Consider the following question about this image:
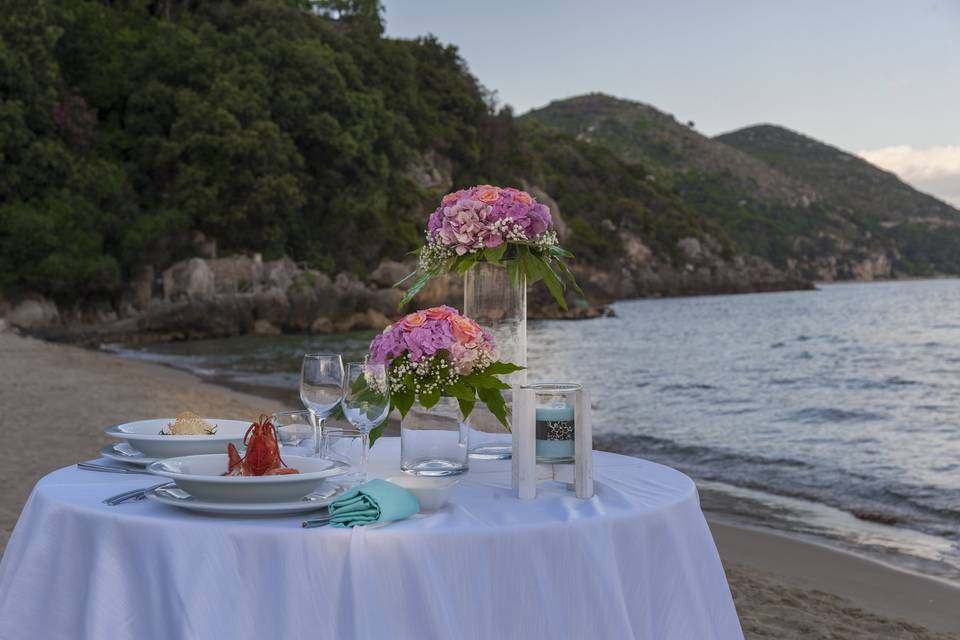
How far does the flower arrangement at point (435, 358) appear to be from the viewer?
215 cm

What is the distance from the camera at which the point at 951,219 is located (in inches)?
4195

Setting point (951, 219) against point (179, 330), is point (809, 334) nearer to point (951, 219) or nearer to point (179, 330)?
point (179, 330)

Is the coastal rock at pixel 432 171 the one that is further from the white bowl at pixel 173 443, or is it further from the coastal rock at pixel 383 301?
the white bowl at pixel 173 443

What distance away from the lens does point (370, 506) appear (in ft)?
5.96

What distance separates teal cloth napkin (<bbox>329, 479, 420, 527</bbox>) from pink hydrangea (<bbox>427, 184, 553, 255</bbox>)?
882mm

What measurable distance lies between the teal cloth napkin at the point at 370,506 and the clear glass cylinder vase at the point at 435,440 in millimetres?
448

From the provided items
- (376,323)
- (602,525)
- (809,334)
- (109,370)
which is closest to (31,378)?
(109,370)

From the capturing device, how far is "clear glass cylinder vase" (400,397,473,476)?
2.31m

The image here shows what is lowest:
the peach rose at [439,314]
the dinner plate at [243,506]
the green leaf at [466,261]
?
the dinner plate at [243,506]

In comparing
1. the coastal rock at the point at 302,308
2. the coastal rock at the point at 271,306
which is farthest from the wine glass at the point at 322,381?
the coastal rock at the point at 302,308

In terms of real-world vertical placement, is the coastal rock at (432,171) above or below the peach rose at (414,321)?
above

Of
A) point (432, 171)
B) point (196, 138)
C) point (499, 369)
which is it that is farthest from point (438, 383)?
point (432, 171)

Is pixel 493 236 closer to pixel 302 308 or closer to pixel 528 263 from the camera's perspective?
pixel 528 263

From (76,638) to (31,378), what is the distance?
12.4m
